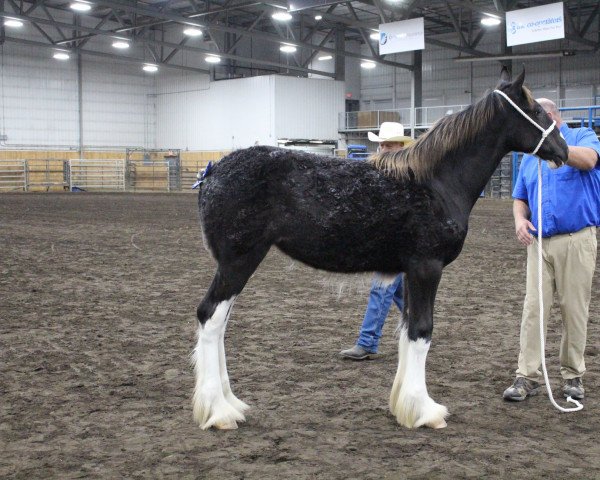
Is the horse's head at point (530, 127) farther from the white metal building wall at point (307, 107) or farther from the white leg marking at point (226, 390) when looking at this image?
the white metal building wall at point (307, 107)

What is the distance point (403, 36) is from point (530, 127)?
21.2 m

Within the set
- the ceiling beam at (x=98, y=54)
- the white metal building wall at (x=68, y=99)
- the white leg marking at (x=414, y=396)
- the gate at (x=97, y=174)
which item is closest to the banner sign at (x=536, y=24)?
the white leg marking at (x=414, y=396)

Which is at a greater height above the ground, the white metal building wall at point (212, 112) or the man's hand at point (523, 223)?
the white metal building wall at point (212, 112)

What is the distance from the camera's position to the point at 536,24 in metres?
21.8

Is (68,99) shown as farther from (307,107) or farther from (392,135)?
(392,135)

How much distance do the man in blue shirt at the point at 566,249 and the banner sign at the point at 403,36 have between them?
2011 centimetres

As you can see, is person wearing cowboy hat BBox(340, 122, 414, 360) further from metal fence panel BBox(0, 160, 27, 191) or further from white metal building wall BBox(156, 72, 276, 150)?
metal fence panel BBox(0, 160, 27, 191)

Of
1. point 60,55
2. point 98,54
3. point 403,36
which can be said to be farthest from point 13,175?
point 403,36

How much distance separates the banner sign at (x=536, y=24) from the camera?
21.3 m

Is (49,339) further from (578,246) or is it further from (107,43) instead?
(107,43)

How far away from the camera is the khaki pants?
459 cm

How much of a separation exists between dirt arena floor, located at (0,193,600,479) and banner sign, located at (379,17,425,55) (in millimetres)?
16140

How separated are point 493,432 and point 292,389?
1406mm

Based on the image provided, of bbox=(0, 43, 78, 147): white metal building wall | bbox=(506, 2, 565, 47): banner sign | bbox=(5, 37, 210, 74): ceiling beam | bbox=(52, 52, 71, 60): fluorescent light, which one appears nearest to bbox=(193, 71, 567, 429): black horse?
bbox=(506, 2, 565, 47): banner sign
